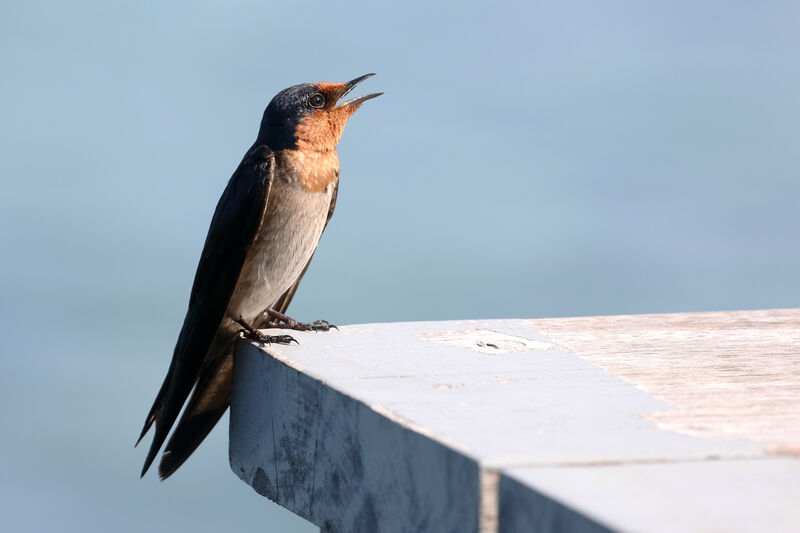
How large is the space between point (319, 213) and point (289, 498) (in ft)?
4.96

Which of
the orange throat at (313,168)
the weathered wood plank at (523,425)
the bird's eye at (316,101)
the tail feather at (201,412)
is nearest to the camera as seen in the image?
the weathered wood plank at (523,425)

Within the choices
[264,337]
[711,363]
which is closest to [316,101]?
[264,337]

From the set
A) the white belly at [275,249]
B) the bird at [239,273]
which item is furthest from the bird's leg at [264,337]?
the white belly at [275,249]

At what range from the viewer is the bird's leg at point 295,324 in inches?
155

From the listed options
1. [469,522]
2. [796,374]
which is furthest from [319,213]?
[469,522]

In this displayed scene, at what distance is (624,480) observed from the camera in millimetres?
1743

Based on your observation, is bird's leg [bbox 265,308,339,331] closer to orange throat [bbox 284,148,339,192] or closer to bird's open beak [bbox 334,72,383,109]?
orange throat [bbox 284,148,339,192]

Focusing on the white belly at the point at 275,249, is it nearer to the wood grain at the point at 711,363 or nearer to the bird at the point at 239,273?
the bird at the point at 239,273

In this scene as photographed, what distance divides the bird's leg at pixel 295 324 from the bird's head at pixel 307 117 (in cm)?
69

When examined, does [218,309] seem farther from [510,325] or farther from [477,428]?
[477,428]

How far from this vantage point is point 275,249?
159 inches

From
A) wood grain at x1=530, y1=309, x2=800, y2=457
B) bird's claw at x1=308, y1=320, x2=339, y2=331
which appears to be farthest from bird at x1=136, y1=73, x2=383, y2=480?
wood grain at x1=530, y1=309, x2=800, y2=457

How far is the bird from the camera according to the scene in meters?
3.91

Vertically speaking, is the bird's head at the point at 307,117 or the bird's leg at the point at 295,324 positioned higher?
the bird's head at the point at 307,117
